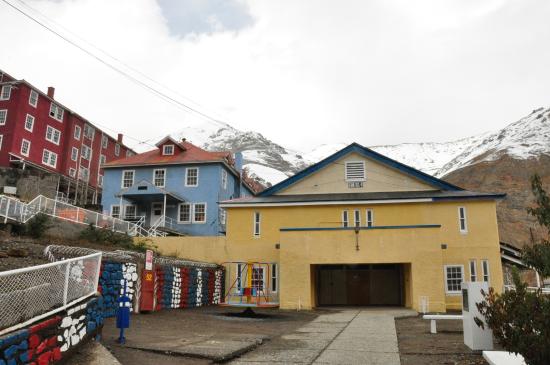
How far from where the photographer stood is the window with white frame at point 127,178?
38875 mm

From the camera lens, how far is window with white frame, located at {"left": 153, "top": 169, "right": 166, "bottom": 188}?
3834 cm

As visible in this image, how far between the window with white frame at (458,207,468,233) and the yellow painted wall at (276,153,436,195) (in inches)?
94.4

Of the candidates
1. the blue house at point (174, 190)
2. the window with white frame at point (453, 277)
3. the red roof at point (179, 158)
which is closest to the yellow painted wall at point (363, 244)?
the window with white frame at point (453, 277)

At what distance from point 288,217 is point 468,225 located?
9827 mm

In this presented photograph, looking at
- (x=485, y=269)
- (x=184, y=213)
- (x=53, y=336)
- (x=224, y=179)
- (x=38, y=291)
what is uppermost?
(x=224, y=179)

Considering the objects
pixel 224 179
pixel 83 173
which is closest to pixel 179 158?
pixel 224 179

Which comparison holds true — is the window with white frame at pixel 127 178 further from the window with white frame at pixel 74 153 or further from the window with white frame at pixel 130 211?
the window with white frame at pixel 74 153

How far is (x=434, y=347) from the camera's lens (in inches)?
424

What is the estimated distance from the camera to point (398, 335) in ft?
43.0

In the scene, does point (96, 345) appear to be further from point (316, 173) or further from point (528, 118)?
point (528, 118)

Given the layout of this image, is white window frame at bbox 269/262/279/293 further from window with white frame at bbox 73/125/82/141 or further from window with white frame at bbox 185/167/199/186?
window with white frame at bbox 73/125/82/141

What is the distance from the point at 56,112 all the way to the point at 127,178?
52.1ft

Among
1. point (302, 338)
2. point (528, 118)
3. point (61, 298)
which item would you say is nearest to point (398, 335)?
point (302, 338)

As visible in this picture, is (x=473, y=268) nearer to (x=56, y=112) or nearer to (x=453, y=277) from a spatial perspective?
(x=453, y=277)
